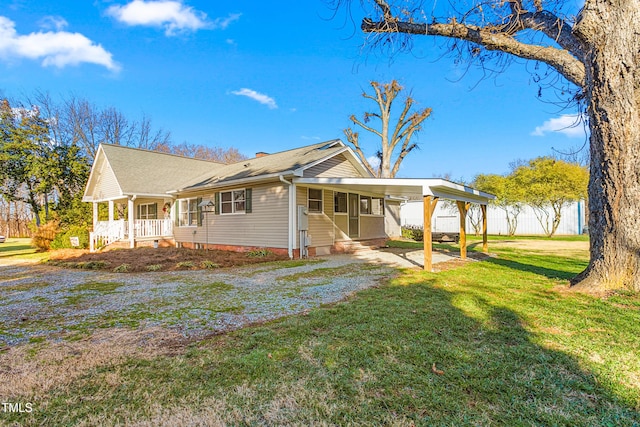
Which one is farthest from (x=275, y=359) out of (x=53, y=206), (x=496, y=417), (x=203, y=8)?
(x=53, y=206)

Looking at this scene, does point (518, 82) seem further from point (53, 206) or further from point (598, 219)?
point (53, 206)

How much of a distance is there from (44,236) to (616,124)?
21.0 metres

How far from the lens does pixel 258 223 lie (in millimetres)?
12016

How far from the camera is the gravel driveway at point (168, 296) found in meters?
4.13

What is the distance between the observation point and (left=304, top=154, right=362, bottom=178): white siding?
11.9m

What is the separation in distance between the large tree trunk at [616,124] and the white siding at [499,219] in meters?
19.3

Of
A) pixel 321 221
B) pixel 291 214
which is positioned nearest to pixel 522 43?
pixel 291 214

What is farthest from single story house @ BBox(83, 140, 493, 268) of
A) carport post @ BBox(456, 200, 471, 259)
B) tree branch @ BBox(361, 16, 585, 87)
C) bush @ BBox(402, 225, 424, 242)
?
bush @ BBox(402, 225, 424, 242)

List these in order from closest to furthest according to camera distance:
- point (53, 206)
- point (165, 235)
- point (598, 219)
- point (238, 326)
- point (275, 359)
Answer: point (275, 359)
point (238, 326)
point (598, 219)
point (165, 235)
point (53, 206)

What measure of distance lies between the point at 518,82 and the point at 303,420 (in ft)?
25.0

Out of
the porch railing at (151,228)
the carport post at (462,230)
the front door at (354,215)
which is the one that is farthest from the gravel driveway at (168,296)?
the porch railing at (151,228)

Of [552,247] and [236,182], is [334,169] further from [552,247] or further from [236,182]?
[552,247]

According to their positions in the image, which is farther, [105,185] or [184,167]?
[184,167]

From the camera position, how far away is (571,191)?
63.9ft
